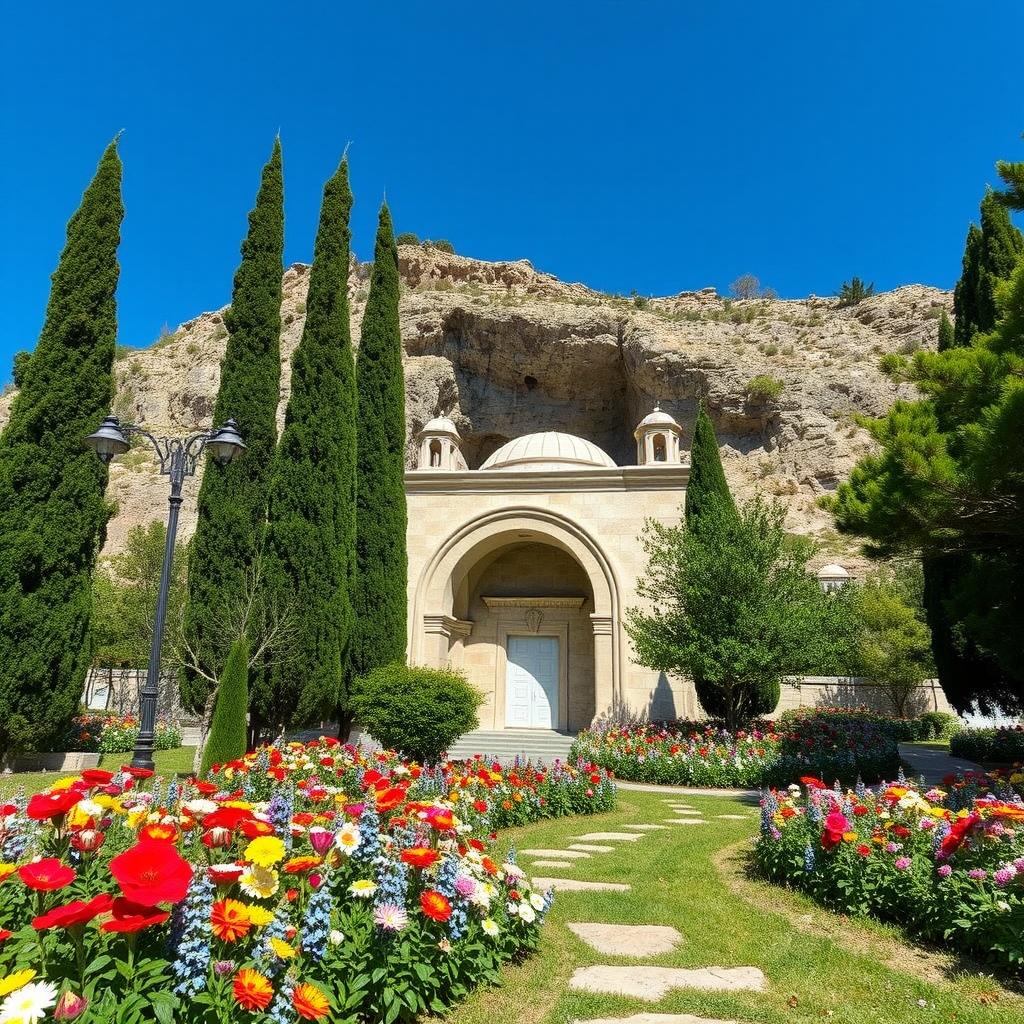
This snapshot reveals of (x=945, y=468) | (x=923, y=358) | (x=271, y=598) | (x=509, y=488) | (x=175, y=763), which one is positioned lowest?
(x=175, y=763)

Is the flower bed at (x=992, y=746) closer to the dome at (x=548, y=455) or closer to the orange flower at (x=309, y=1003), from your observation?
the dome at (x=548, y=455)

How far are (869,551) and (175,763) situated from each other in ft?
41.1

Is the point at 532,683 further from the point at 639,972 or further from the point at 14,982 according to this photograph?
the point at 14,982

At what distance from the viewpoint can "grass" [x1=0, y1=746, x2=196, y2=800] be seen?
8.56 meters

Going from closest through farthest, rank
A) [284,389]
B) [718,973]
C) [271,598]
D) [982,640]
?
[718,973] → [982,640] → [271,598] → [284,389]

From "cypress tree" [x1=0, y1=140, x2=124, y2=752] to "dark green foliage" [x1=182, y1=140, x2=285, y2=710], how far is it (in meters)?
1.82

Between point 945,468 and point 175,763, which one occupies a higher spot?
point 945,468

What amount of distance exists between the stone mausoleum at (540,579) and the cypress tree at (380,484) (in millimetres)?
2135

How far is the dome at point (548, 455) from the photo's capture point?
64.2ft

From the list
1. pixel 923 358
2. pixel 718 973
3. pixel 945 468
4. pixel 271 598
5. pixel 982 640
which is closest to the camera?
pixel 718 973

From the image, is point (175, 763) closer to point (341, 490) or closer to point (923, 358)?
point (341, 490)

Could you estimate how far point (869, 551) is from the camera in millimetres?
7215

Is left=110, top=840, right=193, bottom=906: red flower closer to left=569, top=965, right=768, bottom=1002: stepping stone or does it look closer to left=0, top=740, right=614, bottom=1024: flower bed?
left=0, top=740, right=614, bottom=1024: flower bed

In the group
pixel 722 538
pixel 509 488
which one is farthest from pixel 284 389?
pixel 722 538
